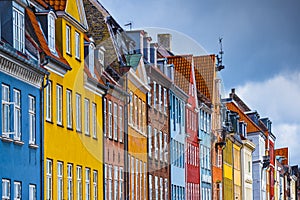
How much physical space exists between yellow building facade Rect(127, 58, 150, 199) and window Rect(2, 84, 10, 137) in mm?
18823

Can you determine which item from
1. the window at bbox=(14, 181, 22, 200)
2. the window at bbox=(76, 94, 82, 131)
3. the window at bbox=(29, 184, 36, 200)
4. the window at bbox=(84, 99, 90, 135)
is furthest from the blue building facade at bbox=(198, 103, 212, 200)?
the window at bbox=(14, 181, 22, 200)

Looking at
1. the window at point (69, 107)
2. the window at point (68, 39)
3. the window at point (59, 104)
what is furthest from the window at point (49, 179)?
the window at point (68, 39)

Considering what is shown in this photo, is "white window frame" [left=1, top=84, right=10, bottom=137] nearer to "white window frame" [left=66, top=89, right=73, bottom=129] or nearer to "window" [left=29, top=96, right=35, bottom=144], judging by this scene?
"window" [left=29, top=96, right=35, bottom=144]

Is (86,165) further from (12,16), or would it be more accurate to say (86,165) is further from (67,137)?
(12,16)

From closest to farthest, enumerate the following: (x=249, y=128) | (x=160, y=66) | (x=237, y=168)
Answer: (x=160, y=66) → (x=237, y=168) → (x=249, y=128)

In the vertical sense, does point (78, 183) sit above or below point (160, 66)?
below

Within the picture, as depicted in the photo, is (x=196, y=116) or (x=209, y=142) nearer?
(x=196, y=116)

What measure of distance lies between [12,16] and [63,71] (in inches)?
232

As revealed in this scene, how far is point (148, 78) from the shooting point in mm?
57531

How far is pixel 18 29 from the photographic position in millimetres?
32938

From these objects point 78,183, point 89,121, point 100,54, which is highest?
point 100,54

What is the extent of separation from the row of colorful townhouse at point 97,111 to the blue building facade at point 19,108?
3cm

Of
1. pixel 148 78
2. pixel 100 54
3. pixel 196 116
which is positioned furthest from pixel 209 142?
pixel 100 54

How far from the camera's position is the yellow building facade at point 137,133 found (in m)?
51.3
